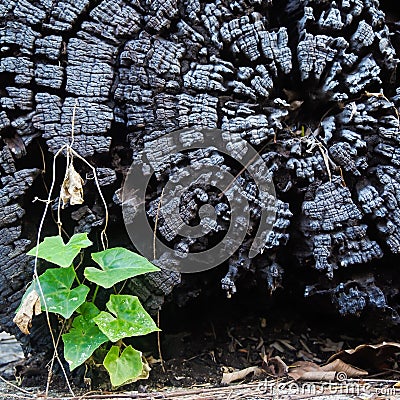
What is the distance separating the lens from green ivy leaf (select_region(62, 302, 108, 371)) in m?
1.52

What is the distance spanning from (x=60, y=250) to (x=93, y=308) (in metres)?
0.25

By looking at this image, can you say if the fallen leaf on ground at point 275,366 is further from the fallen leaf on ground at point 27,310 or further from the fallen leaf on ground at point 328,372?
the fallen leaf on ground at point 27,310

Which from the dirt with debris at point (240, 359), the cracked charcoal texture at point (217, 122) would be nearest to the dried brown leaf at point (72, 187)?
the cracked charcoal texture at point (217, 122)

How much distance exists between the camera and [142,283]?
178 cm

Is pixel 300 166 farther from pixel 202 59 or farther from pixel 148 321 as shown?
pixel 148 321

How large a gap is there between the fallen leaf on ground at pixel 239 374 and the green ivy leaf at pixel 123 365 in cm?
35

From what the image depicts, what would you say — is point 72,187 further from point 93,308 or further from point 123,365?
point 123,365

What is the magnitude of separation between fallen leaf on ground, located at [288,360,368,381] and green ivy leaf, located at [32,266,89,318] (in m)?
0.82

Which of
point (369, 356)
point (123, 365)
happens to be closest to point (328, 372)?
point (369, 356)

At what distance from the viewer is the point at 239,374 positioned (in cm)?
183

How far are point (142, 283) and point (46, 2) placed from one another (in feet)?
3.31

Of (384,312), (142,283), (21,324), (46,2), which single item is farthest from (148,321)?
(46,2)

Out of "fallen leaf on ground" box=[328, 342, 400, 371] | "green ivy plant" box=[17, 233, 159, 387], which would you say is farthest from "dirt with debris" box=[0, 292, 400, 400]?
"green ivy plant" box=[17, 233, 159, 387]

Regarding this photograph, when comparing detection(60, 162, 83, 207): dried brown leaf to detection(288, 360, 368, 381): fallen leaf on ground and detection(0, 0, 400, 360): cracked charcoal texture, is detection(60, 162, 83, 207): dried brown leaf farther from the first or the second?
detection(288, 360, 368, 381): fallen leaf on ground
